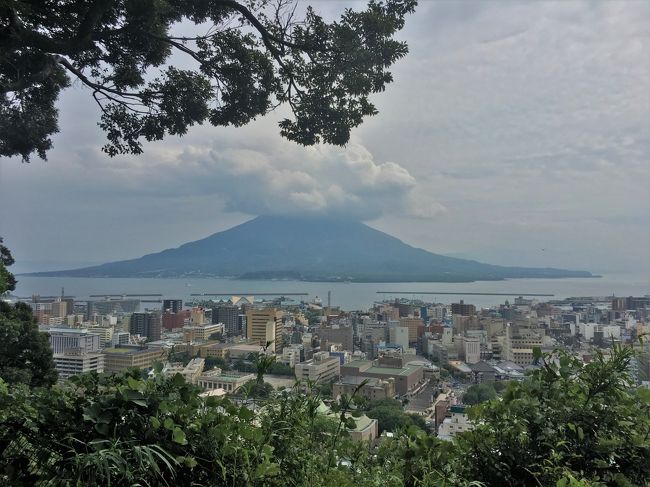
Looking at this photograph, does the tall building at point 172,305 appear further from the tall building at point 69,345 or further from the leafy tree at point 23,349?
the leafy tree at point 23,349

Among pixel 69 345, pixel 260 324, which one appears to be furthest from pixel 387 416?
pixel 69 345

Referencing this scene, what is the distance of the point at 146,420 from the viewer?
912 millimetres

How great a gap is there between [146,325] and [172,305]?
0.95m

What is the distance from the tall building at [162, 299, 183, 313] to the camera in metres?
5.22

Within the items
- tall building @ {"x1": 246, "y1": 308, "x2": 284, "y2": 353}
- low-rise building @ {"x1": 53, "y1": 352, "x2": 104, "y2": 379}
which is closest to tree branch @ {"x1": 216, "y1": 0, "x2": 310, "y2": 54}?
tall building @ {"x1": 246, "y1": 308, "x2": 284, "y2": 353}

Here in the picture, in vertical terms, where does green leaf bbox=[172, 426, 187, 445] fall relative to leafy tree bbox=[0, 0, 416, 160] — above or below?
below

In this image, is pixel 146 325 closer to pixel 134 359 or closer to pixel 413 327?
pixel 134 359

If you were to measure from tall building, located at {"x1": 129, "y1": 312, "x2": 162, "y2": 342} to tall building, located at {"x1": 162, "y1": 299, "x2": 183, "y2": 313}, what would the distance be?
0.39m

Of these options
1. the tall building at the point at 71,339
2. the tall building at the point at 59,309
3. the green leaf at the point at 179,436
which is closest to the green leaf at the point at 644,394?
the green leaf at the point at 179,436

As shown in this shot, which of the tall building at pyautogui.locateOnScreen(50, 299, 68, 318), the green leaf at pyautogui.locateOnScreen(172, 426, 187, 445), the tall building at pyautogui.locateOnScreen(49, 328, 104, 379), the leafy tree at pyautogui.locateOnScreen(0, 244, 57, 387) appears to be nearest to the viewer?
the green leaf at pyautogui.locateOnScreen(172, 426, 187, 445)

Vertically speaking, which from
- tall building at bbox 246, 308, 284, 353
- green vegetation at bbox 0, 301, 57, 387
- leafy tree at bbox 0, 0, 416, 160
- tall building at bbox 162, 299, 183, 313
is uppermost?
leafy tree at bbox 0, 0, 416, 160

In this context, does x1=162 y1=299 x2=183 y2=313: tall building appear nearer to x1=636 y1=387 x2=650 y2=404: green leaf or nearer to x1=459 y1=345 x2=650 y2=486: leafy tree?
x1=459 y1=345 x2=650 y2=486: leafy tree

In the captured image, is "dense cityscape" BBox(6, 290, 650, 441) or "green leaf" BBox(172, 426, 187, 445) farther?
"dense cityscape" BBox(6, 290, 650, 441)

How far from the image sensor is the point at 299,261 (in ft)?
31.6
